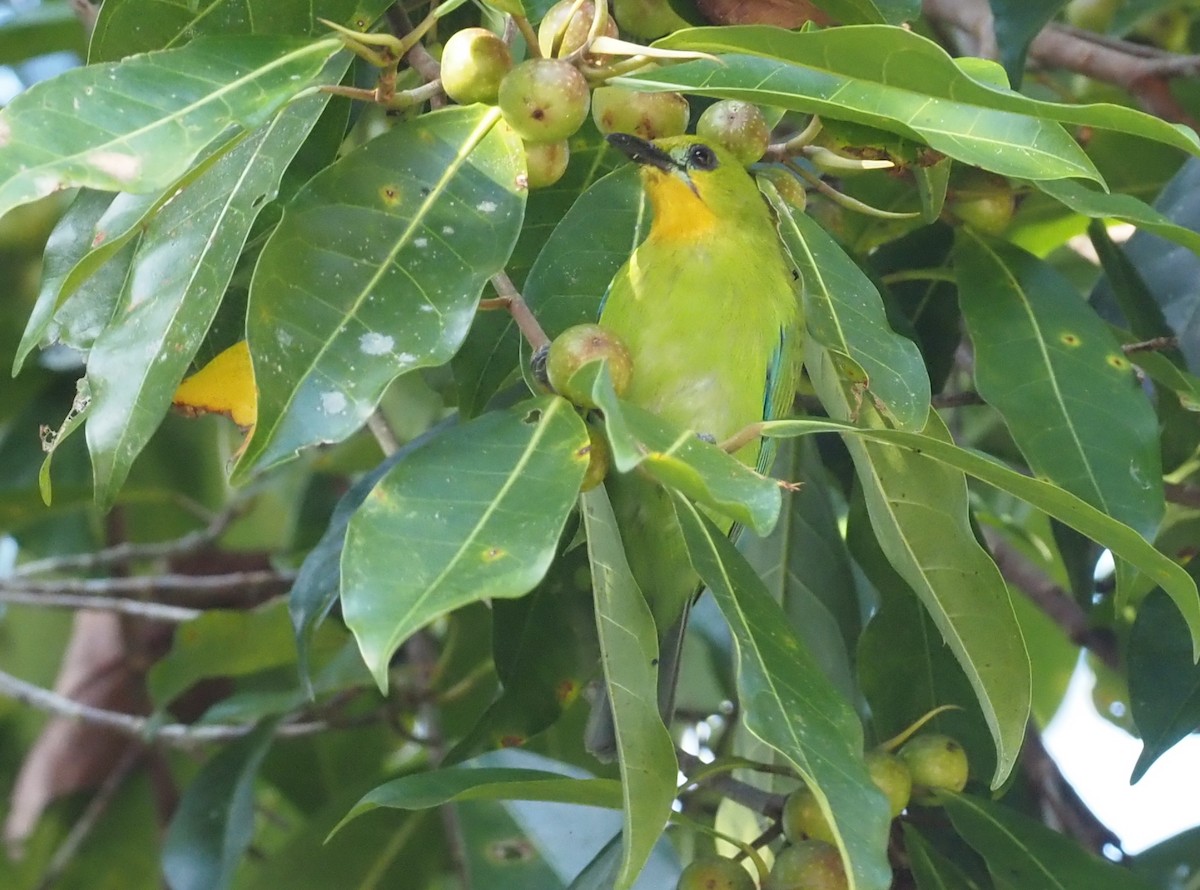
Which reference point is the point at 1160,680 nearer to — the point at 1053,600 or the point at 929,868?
the point at 929,868

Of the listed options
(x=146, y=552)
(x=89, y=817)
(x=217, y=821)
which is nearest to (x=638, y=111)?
(x=217, y=821)

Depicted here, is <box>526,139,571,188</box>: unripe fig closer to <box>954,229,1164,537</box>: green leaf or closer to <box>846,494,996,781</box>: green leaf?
<box>954,229,1164,537</box>: green leaf

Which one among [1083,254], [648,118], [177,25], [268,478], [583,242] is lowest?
[268,478]

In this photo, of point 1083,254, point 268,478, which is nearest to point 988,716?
point 1083,254

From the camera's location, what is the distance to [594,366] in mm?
1243

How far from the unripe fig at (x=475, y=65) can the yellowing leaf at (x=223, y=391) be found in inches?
17.1

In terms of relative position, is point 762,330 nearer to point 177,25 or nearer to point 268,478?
point 177,25

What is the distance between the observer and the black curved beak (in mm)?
1784

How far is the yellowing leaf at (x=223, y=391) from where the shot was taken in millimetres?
1621

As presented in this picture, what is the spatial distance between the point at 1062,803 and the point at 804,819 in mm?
974

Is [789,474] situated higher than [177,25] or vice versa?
[177,25]

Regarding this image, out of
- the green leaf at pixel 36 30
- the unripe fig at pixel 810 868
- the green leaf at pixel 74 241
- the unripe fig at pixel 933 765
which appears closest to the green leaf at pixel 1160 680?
the unripe fig at pixel 933 765

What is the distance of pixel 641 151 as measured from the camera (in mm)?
1896

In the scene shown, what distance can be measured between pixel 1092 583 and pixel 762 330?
2.14ft
